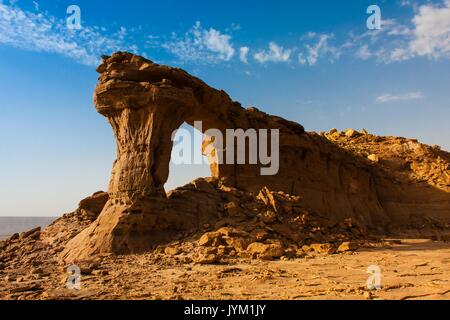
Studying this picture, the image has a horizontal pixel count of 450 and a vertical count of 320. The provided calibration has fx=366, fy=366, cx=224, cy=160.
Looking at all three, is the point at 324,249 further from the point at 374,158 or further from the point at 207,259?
the point at 374,158

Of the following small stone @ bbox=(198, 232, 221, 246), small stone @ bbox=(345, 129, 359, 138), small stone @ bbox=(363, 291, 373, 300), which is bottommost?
small stone @ bbox=(363, 291, 373, 300)

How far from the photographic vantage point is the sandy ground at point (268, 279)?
661 cm

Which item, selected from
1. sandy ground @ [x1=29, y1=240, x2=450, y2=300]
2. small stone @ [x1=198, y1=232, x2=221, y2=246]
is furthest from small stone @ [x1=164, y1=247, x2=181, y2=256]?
small stone @ [x1=198, y1=232, x2=221, y2=246]

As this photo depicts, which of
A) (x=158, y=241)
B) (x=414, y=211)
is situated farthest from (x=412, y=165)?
(x=158, y=241)

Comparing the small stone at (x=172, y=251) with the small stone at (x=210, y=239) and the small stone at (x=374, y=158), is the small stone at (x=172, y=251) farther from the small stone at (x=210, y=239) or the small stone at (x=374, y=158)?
the small stone at (x=374, y=158)

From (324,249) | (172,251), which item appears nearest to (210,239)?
(172,251)

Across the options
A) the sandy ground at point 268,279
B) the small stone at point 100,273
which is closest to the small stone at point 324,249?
the sandy ground at point 268,279

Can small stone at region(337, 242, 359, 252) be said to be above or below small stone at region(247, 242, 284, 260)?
below

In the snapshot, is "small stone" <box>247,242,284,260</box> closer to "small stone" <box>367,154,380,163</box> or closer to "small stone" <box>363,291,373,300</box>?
"small stone" <box>363,291,373,300</box>

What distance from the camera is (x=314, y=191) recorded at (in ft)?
68.6

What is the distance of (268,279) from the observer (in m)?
7.88

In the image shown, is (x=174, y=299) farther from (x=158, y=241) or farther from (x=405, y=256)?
(x=405, y=256)

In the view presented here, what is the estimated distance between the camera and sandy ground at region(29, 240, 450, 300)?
260 inches
